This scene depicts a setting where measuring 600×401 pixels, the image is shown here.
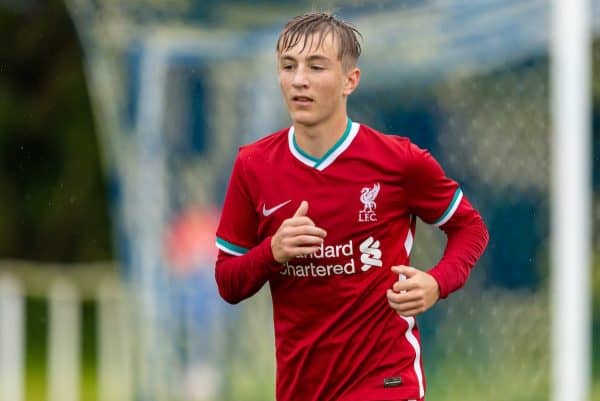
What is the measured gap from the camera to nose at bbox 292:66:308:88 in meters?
5.13

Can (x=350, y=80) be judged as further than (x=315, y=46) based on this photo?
Yes

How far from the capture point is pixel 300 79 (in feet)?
16.8

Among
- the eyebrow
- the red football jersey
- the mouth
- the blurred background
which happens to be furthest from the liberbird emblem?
the blurred background

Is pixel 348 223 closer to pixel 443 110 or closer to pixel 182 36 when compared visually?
pixel 443 110

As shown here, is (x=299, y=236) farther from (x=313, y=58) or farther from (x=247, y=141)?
(x=247, y=141)

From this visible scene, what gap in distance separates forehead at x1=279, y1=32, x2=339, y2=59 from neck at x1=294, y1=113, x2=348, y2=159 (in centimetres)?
23

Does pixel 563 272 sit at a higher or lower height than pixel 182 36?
lower

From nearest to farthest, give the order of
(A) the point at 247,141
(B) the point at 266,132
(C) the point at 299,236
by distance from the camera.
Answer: (C) the point at 299,236, (B) the point at 266,132, (A) the point at 247,141

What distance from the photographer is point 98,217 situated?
23250mm

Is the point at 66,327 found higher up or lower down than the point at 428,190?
higher up

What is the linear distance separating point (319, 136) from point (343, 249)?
381 millimetres

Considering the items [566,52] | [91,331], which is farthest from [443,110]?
[91,331]

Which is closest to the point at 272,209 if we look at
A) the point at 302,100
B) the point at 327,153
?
the point at 327,153

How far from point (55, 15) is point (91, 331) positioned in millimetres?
4586
